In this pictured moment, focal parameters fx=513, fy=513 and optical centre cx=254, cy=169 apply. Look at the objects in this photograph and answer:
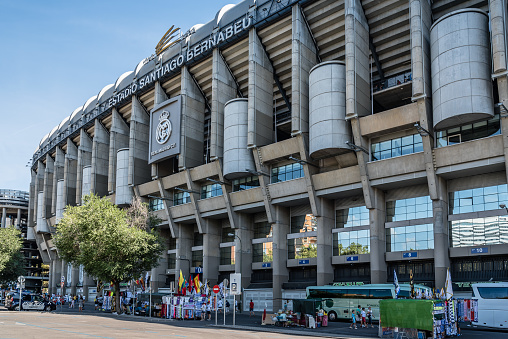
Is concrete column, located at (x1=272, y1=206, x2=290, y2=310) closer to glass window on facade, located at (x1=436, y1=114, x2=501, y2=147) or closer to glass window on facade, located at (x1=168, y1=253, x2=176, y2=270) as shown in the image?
glass window on facade, located at (x1=436, y1=114, x2=501, y2=147)

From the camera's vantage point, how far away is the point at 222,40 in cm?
6091

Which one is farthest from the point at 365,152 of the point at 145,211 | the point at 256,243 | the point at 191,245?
the point at 191,245

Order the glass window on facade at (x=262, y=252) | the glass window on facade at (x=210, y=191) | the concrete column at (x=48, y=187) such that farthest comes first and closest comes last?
1. the concrete column at (x=48, y=187)
2. the glass window on facade at (x=210, y=191)
3. the glass window on facade at (x=262, y=252)

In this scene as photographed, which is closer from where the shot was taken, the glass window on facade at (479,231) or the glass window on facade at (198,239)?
the glass window on facade at (479,231)

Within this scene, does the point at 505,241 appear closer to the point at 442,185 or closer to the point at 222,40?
the point at 442,185

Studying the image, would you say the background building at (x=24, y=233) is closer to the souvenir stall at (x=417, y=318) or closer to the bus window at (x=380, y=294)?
the bus window at (x=380, y=294)

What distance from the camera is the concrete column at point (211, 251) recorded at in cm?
6619

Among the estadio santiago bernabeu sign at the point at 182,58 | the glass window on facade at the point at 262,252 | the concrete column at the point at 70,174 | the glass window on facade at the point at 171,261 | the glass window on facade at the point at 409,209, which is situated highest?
the estadio santiago bernabeu sign at the point at 182,58

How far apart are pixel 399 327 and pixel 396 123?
2309 centimetres

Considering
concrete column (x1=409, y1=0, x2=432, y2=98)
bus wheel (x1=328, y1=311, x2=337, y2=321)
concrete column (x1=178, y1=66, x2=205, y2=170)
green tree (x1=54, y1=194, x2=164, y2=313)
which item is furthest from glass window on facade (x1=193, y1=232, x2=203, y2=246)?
concrete column (x1=409, y1=0, x2=432, y2=98)

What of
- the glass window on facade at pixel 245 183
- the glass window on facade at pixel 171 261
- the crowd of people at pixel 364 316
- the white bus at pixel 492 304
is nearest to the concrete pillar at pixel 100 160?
the glass window on facade at pixel 171 261

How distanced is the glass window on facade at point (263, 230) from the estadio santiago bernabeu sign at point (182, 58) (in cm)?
2238

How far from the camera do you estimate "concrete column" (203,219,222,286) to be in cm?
6619

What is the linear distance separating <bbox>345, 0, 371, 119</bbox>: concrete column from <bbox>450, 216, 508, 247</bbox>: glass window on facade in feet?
44.6
